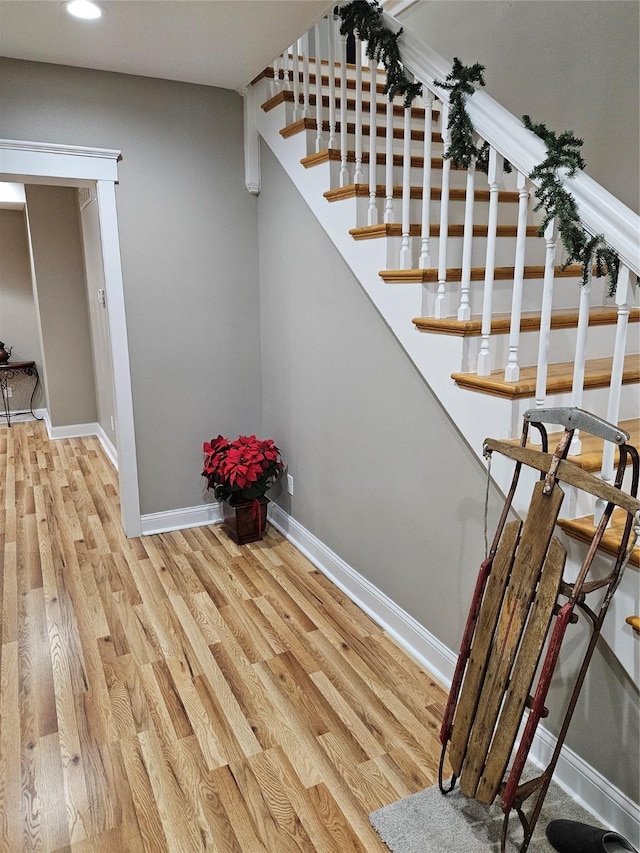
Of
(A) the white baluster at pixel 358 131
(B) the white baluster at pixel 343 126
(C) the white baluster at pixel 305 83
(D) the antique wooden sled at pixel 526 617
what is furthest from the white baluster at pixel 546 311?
(C) the white baluster at pixel 305 83

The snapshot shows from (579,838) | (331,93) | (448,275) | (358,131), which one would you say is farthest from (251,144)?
(579,838)

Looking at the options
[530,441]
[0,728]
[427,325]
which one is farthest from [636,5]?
[0,728]

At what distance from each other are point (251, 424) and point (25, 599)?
157 cm

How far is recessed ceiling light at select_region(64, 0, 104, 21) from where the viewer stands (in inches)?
83.0

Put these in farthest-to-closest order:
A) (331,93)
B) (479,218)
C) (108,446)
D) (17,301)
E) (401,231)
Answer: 1. (17,301)
2. (108,446)
3. (479,218)
4. (331,93)
5. (401,231)

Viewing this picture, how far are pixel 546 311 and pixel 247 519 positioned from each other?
2.23 metres

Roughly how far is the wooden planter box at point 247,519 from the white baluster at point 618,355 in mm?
2141

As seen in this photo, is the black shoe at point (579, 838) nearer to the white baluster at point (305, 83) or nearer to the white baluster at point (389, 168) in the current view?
the white baluster at point (389, 168)

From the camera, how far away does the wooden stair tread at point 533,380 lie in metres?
1.74

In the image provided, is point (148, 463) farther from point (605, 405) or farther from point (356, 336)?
point (605, 405)

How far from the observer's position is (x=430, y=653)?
2.32 m

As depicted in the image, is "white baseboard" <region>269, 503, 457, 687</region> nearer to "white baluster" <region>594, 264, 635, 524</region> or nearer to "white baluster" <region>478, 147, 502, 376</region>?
"white baluster" <region>594, 264, 635, 524</region>

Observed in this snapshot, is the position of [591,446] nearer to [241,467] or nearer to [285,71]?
[241,467]

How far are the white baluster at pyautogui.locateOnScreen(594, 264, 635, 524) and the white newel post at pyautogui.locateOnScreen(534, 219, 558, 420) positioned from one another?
0.60ft
